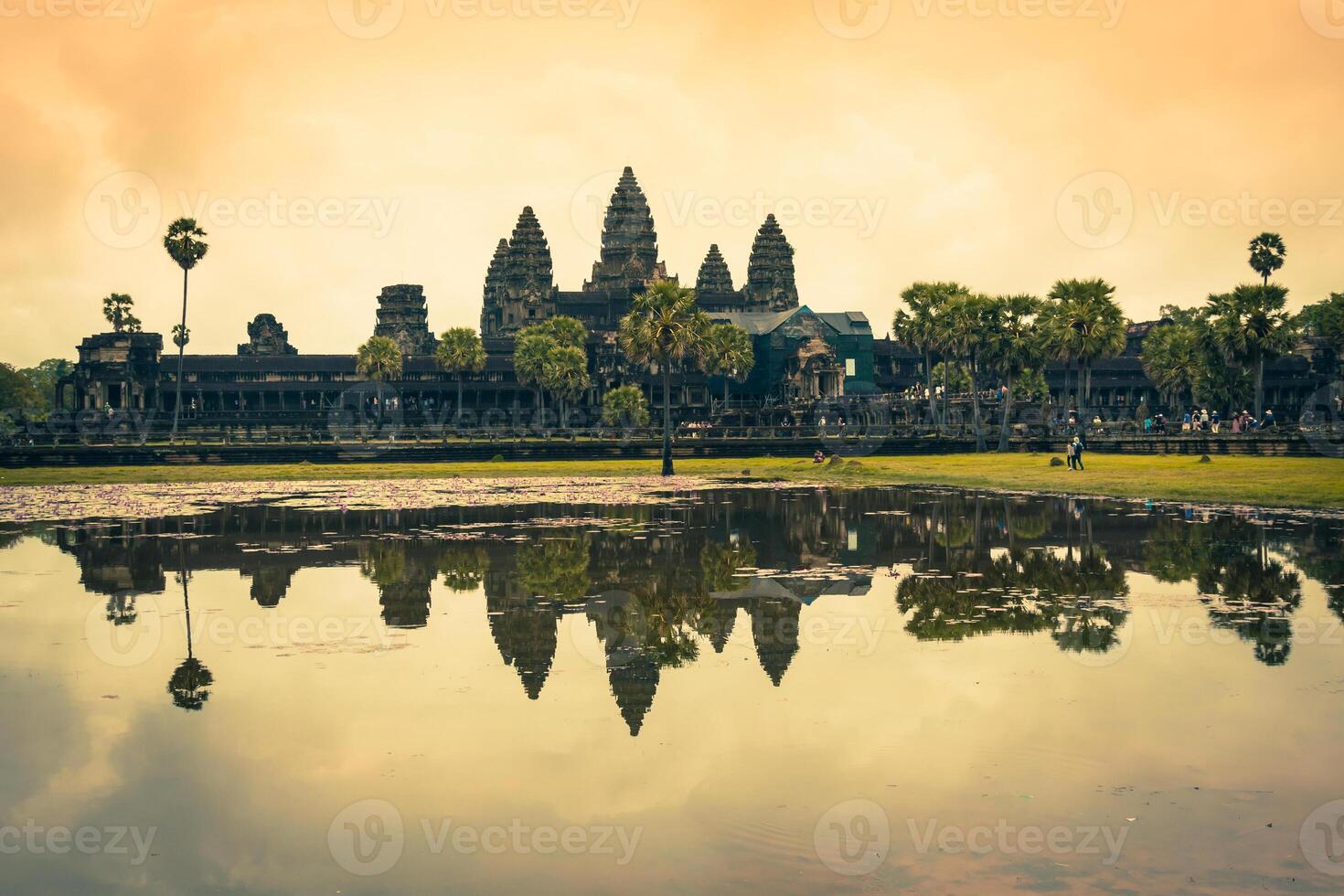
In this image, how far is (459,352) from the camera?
402 ft

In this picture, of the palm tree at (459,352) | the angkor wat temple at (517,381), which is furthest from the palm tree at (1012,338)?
the palm tree at (459,352)

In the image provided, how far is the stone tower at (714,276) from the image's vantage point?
168 m

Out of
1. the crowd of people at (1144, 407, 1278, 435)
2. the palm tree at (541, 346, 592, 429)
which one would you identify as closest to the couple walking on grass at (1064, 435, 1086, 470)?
the crowd of people at (1144, 407, 1278, 435)

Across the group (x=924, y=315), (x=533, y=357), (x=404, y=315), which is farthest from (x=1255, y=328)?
(x=404, y=315)

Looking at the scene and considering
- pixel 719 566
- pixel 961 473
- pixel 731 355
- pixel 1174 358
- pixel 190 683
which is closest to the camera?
pixel 190 683

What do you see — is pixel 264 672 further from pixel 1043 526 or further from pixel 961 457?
pixel 961 457

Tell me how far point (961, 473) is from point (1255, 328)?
35419mm

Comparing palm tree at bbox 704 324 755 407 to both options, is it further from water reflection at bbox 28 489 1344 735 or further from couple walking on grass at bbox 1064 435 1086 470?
water reflection at bbox 28 489 1344 735

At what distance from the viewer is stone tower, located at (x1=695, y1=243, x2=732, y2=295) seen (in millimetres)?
167875

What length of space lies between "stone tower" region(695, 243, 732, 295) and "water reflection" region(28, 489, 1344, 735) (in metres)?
133

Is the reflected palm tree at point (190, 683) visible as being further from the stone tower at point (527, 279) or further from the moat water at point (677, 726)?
the stone tower at point (527, 279)

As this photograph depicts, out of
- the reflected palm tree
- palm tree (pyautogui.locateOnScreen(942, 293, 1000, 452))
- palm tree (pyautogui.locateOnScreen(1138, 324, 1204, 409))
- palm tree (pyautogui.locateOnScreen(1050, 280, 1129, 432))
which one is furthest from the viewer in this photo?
palm tree (pyautogui.locateOnScreen(1138, 324, 1204, 409))

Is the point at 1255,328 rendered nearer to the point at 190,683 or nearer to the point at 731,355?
the point at 731,355

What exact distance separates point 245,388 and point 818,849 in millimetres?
122539
